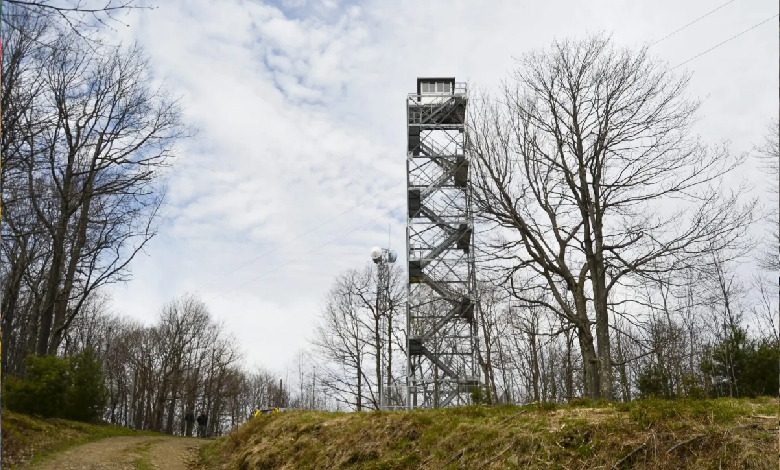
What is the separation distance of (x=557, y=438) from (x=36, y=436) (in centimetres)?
1446

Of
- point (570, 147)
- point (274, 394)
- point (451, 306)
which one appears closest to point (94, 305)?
point (274, 394)

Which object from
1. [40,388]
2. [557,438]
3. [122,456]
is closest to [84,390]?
[40,388]

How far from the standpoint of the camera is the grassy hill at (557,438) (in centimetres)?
630

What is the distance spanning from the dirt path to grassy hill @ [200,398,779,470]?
143 inches

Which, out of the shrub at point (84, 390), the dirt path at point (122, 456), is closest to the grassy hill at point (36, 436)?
the dirt path at point (122, 456)

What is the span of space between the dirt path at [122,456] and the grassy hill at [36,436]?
1.41ft

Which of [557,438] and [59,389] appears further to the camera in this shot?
[59,389]

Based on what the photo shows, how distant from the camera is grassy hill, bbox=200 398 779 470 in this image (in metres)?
6.30

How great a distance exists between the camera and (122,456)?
15195 millimetres

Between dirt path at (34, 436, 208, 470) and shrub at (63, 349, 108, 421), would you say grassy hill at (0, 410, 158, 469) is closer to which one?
dirt path at (34, 436, 208, 470)

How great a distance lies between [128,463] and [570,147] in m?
13.6

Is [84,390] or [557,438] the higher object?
[84,390]

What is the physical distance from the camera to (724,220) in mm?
13633

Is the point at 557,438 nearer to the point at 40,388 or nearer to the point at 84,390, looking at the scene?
the point at 40,388
